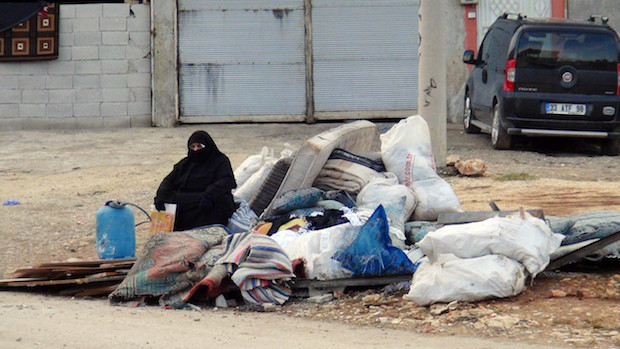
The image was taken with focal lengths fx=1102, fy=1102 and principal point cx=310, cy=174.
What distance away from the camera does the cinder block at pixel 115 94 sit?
688 inches

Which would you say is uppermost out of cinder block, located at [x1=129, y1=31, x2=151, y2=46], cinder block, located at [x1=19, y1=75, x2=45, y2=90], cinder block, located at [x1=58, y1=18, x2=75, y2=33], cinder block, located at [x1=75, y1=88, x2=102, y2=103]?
cinder block, located at [x1=58, y1=18, x2=75, y2=33]

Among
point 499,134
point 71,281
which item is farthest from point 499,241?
point 499,134

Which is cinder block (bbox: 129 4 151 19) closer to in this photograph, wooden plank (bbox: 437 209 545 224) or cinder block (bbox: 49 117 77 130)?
cinder block (bbox: 49 117 77 130)

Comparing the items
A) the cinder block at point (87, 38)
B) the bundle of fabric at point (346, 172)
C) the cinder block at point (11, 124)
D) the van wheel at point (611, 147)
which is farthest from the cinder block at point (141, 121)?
the bundle of fabric at point (346, 172)

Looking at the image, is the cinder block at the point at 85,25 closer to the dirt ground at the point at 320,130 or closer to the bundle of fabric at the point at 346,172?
the dirt ground at the point at 320,130

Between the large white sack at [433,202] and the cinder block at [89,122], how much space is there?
361 inches

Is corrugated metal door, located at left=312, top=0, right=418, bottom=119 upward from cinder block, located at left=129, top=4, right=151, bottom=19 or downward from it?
downward

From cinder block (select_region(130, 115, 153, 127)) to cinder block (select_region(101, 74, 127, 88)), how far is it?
545 mm

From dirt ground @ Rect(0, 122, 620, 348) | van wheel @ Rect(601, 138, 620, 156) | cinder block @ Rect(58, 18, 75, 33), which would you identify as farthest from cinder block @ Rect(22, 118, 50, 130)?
van wheel @ Rect(601, 138, 620, 156)

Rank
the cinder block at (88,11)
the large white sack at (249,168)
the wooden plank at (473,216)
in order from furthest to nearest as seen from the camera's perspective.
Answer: the cinder block at (88,11) → the large white sack at (249,168) → the wooden plank at (473,216)

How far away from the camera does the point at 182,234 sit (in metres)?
8.08

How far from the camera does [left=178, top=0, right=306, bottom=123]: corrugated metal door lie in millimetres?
17562

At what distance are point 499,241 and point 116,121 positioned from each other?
37.1 feet

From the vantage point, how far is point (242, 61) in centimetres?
1762
